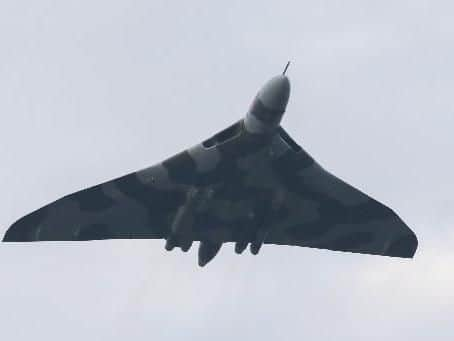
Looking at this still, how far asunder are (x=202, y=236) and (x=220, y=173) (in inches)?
191

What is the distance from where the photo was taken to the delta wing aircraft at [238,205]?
50156 millimetres

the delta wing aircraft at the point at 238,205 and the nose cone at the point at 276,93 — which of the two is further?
the delta wing aircraft at the point at 238,205

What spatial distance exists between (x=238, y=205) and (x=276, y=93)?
23.9 ft

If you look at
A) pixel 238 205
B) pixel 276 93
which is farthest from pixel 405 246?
pixel 276 93

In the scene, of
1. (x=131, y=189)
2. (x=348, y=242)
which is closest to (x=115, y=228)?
(x=131, y=189)

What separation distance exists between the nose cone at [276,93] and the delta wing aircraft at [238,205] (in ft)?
0.21

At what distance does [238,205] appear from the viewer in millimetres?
52250

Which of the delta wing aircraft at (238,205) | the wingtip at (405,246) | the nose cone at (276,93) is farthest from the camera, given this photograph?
the wingtip at (405,246)

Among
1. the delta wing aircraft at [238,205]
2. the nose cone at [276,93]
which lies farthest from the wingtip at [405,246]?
the nose cone at [276,93]

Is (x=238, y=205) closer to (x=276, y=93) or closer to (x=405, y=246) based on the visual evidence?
(x=276, y=93)

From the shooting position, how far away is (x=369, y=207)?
5581 centimetres

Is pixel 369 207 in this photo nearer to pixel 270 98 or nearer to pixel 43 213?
pixel 270 98

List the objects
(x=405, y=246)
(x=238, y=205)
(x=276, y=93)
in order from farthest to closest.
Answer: (x=405, y=246) → (x=238, y=205) → (x=276, y=93)

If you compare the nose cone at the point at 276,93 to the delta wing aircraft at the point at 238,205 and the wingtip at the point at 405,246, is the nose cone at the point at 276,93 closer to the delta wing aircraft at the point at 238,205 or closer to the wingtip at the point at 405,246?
the delta wing aircraft at the point at 238,205
